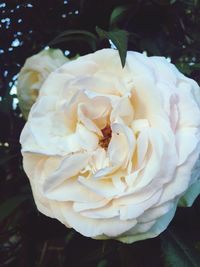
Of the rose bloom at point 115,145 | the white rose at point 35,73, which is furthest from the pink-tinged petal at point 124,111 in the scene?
the white rose at point 35,73

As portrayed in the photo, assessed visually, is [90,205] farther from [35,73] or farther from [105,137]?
[35,73]

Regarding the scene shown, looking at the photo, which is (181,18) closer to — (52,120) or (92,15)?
(92,15)

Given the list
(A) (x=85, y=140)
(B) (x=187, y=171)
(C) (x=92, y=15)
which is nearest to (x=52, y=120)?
(A) (x=85, y=140)

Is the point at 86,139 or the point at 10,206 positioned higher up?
the point at 86,139

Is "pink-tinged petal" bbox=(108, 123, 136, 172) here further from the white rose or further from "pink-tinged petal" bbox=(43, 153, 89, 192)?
the white rose

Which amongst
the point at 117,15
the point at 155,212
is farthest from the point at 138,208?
the point at 117,15

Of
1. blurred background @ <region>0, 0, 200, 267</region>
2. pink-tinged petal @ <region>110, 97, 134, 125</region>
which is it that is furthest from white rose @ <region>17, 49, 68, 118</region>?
pink-tinged petal @ <region>110, 97, 134, 125</region>

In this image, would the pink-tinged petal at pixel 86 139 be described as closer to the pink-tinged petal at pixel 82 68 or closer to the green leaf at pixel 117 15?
the pink-tinged petal at pixel 82 68
